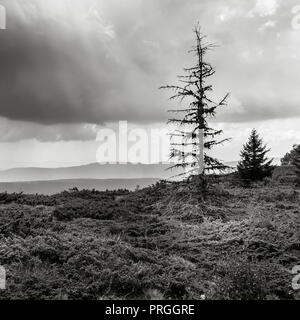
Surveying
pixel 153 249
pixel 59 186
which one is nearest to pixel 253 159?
pixel 153 249

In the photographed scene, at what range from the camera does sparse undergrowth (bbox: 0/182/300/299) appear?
11375mm

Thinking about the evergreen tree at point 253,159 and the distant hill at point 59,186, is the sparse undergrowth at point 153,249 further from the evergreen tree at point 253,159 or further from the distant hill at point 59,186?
the distant hill at point 59,186

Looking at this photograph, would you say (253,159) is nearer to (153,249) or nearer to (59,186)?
(153,249)

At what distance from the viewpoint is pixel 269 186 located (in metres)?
29.5

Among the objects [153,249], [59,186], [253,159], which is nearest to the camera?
[153,249]

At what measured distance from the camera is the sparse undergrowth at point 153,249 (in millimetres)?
11375

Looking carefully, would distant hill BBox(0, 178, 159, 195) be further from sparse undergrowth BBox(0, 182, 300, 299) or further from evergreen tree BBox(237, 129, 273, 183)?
sparse undergrowth BBox(0, 182, 300, 299)

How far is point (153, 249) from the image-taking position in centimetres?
1511

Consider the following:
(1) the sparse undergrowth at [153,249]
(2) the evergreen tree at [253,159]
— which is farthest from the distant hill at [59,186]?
(1) the sparse undergrowth at [153,249]

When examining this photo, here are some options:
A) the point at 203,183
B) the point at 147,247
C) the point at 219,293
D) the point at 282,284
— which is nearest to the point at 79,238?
the point at 147,247

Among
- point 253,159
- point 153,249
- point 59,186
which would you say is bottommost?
point 59,186

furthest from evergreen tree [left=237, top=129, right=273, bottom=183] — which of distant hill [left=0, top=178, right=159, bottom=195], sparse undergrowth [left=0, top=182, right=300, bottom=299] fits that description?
distant hill [left=0, top=178, right=159, bottom=195]
